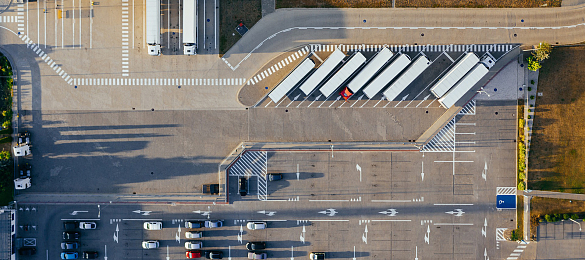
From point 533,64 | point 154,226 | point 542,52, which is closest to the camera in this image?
point 542,52

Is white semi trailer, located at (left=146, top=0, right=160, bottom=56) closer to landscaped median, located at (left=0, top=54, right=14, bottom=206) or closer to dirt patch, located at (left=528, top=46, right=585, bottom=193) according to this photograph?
landscaped median, located at (left=0, top=54, right=14, bottom=206)

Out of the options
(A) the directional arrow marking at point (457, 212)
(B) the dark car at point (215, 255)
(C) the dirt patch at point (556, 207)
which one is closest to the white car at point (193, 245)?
(B) the dark car at point (215, 255)

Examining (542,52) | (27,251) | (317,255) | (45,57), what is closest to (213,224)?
(317,255)

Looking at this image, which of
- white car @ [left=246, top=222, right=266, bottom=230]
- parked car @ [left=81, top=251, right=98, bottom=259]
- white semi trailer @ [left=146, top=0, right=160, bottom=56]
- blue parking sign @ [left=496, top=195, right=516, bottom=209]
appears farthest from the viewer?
blue parking sign @ [left=496, top=195, right=516, bottom=209]

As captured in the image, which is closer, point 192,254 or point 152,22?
point 152,22

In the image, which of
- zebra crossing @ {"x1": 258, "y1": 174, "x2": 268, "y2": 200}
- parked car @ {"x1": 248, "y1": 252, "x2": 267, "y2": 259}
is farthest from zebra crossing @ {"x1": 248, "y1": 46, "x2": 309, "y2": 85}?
parked car @ {"x1": 248, "y1": 252, "x2": 267, "y2": 259}

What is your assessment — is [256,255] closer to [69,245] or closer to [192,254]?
[192,254]
